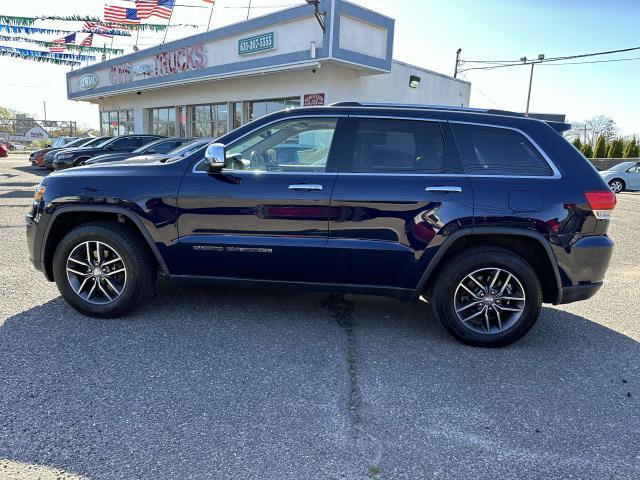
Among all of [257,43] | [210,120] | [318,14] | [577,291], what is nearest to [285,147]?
[577,291]

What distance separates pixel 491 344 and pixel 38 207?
13.2ft

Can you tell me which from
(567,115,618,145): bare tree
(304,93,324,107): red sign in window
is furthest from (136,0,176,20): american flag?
(567,115,618,145): bare tree

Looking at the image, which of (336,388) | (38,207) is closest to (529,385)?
(336,388)

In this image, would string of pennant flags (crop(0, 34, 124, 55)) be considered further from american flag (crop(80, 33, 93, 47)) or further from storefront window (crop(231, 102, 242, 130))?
storefront window (crop(231, 102, 242, 130))

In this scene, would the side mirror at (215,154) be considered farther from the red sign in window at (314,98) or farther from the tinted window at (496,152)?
the red sign in window at (314,98)

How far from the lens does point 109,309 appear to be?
3936 millimetres

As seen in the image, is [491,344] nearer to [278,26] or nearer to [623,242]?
[623,242]

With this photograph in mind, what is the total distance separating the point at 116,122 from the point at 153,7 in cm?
1069

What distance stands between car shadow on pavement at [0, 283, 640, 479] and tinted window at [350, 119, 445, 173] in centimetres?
143

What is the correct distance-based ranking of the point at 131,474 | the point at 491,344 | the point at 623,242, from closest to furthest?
the point at 131,474, the point at 491,344, the point at 623,242

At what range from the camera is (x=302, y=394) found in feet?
9.60

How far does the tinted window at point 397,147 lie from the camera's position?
3656mm

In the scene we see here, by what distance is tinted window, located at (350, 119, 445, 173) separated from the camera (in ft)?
12.0

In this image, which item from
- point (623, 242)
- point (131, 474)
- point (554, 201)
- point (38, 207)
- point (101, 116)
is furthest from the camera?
point (101, 116)
